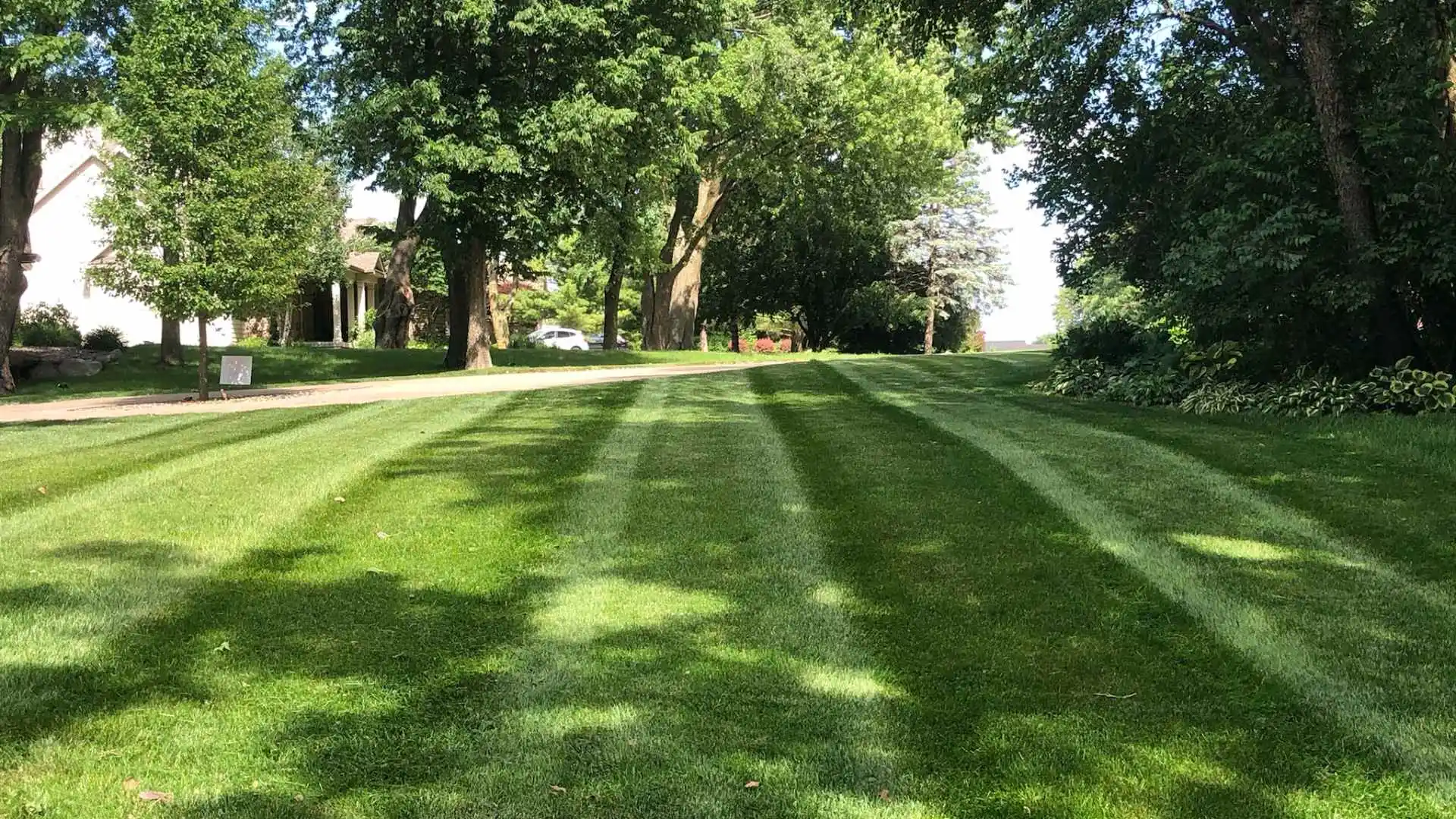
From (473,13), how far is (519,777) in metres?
16.7

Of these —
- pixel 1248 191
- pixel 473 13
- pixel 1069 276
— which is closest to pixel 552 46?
pixel 473 13

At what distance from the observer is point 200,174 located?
14.9 m

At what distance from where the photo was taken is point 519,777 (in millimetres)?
3023

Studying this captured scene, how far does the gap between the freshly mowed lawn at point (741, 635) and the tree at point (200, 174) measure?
746cm

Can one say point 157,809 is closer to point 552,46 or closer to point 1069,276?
point 1069,276

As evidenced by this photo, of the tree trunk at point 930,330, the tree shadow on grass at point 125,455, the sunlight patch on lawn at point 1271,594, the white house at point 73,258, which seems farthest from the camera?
the tree trunk at point 930,330

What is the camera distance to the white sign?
54.7ft

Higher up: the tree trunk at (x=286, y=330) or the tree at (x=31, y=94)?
the tree at (x=31, y=94)

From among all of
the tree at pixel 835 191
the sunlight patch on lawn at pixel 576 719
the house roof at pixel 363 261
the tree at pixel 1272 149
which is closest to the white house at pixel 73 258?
the house roof at pixel 363 261

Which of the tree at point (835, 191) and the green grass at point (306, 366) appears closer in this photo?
the green grass at point (306, 366)

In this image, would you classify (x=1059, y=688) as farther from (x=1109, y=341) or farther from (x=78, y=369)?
(x=78, y=369)

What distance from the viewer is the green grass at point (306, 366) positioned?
780 inches

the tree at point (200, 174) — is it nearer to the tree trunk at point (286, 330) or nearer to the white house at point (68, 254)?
the white house at point (68, 254)

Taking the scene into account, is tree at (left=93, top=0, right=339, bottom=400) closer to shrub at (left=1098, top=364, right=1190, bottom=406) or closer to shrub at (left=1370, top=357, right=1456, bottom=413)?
shrub at (left=1098, top=364, right=1190, bottom=406)
